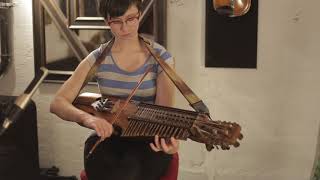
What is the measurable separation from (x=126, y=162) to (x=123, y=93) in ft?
0.89

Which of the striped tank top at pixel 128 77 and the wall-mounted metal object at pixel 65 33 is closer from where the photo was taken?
the striped tank top at pixel 128 77

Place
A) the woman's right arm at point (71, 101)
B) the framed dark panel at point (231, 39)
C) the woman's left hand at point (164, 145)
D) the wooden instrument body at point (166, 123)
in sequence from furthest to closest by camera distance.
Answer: the framed dark panel at point (231, 39)
the woman's right arm at point (71, 101)
the woman's left hand at point (164, 145)
the wooden instrument body at point (166, 123)

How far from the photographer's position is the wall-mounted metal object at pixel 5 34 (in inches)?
94.3

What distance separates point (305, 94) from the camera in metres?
2.02

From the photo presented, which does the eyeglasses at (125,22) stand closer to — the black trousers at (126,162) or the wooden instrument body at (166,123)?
the wooden instrument body at (166,123)

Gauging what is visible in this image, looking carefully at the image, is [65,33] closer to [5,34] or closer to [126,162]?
[5,34]

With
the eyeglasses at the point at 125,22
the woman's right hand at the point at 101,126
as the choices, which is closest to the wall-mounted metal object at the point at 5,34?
the eyeglasses at the point at 125,22

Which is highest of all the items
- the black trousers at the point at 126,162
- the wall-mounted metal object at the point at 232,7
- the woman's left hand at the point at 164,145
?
the wall-mounted metal object at the point at 232,7

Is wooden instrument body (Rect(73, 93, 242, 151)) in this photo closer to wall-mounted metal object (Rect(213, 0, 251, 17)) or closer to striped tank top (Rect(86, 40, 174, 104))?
striped tank top (Rect(86, 40, 174, 104))

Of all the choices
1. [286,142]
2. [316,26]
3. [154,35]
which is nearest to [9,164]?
[154,35]

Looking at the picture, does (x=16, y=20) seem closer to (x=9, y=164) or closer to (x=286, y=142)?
(x=9, y=164)

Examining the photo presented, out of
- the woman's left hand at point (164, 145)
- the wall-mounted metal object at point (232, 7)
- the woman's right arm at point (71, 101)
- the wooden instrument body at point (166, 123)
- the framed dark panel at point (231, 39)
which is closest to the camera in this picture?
the wooden instrument body at point (166, 123)

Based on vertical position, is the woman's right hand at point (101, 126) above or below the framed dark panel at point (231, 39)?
below

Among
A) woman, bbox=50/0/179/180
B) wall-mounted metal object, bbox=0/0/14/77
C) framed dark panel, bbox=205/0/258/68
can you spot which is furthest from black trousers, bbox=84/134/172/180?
wall-mounted metal object, bbox=0/0/14/77
